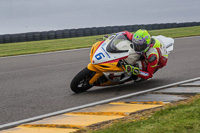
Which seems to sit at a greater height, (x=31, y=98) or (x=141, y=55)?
(x=141, y=55)

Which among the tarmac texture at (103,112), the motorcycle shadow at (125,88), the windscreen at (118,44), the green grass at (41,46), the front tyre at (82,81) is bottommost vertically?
the tarmac texture at (103,112)

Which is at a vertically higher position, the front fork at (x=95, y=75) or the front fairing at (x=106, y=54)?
the front fairing at (x=106, y=54)

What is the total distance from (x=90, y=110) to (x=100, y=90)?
1.82 m

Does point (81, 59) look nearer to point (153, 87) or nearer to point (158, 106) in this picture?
point (153, 87)

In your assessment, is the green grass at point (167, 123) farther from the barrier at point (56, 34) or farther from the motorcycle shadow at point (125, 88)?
the barrier at point (56, 34)

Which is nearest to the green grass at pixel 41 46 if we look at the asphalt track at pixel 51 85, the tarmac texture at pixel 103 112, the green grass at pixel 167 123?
the asphalt track at pixel 51 85

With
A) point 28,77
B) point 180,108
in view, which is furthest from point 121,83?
point 28,77

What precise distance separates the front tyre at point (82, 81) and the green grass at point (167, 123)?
2408mm

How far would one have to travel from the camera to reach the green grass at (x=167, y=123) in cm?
427

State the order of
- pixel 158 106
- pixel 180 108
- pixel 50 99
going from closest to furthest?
pixel 180 108, pixel 158 106, pixel 50 99

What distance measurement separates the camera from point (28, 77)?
977cm

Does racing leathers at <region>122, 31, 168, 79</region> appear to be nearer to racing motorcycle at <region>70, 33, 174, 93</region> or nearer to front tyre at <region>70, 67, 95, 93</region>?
racing motorcycle at <region>70, 33, 174, 93</region>

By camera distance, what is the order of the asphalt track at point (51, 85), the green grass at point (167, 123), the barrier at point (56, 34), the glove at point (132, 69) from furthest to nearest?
the barrier at point (56, 34), the glove at point (132, 69), the asphalt track at point (51, 85), the green grass at point (167, 123)

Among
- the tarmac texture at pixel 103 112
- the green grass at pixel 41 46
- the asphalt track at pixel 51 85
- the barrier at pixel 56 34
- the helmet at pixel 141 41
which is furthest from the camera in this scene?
the barrier at pixel 56 34
